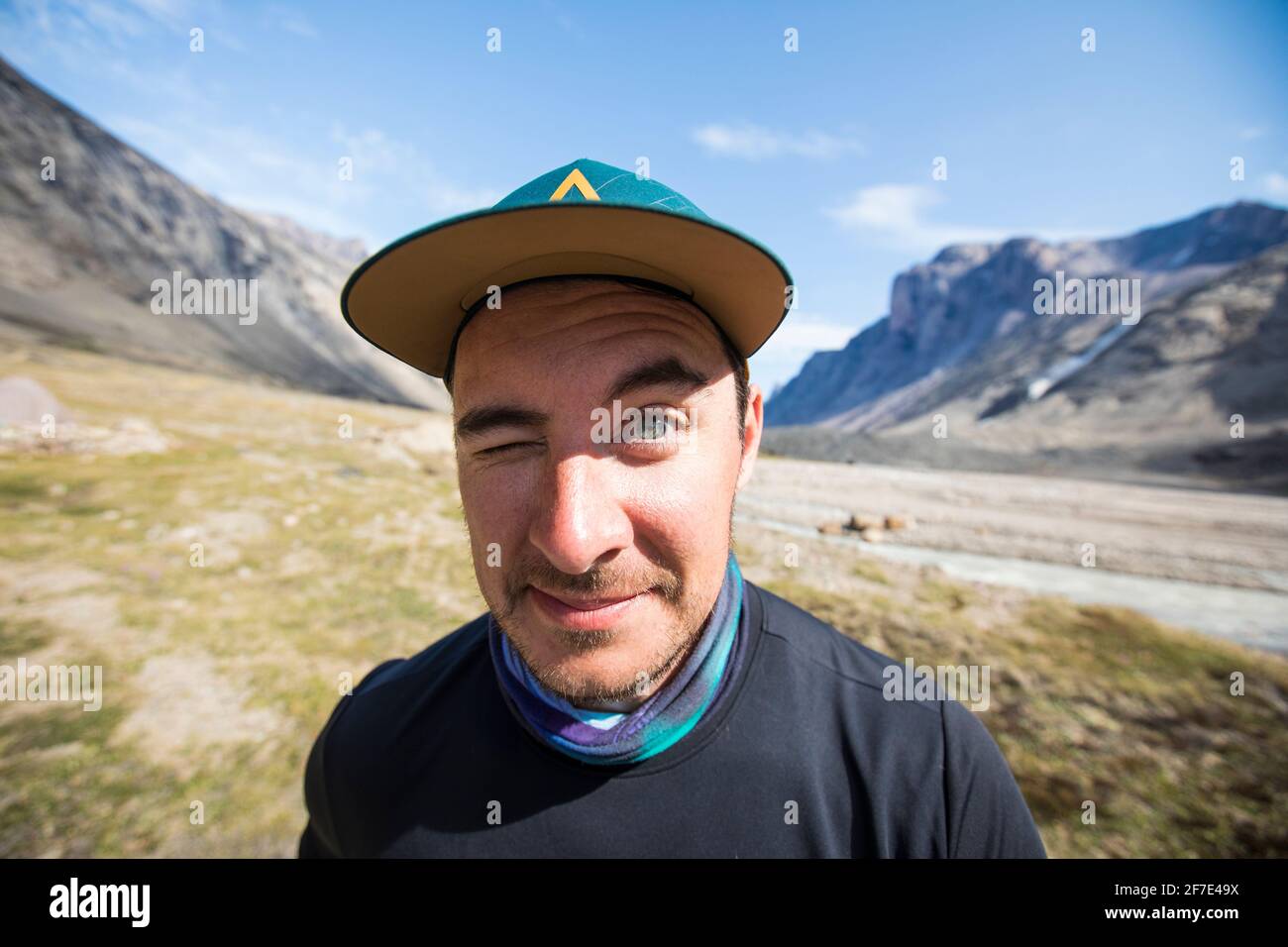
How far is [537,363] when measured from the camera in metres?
1.79

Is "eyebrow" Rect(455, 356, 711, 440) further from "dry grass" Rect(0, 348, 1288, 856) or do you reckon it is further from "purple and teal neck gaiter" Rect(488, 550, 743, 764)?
"dry grass" Rect(0, 348, 1288, 856)

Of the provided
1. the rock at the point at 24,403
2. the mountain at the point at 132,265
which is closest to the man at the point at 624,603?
the rock at the point at 24,403

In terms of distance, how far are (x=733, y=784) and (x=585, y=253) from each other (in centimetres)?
190

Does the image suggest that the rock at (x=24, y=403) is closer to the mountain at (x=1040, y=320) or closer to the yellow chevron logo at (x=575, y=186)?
the yellow chevron logo at (x=575, y=186)

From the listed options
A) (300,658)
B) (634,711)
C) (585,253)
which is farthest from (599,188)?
(300,658)

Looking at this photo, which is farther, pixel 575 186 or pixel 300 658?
pixel 300 658

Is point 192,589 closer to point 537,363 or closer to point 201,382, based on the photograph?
point 537,363

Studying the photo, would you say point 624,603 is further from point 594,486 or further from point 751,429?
point 751,429

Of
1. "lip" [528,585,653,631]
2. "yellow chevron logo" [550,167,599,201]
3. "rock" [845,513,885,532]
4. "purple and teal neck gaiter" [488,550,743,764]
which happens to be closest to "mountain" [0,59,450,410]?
"rock" [845,513,885,532]

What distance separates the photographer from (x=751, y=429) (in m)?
2.30

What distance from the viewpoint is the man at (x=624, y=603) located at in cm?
176

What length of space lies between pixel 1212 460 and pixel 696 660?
95485 millimetres
